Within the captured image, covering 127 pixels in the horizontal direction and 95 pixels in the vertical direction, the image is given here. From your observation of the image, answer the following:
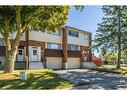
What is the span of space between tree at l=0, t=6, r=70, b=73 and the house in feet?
35.1

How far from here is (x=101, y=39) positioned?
43188 millimetres

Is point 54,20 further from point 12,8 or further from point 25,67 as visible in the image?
point 25,67

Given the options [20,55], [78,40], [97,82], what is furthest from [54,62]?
[97,82]

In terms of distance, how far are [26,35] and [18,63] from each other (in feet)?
13.1

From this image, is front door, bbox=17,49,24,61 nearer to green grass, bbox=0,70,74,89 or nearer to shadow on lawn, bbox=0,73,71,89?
green grass, bbox=0,70,74,89

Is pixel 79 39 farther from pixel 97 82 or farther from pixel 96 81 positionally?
pixel 97 82

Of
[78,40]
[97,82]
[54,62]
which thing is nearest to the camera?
[97,82]

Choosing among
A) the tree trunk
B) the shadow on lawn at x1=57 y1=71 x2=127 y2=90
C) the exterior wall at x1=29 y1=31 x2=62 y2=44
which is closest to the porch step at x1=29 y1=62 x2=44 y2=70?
the exterior wall at x1=29 y1=31 x2=62 y2=44

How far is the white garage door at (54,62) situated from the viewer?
4341cm

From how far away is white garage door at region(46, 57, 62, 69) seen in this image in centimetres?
4341

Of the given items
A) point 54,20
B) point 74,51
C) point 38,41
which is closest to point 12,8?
point 54,20

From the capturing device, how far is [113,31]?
42344 mm

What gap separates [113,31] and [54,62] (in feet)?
32.8

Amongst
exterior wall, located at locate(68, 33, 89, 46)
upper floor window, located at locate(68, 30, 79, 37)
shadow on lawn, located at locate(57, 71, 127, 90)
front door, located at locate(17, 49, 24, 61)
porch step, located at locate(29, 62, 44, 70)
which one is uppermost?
upper floor window, located at locate(68, 30, 79, 37)
